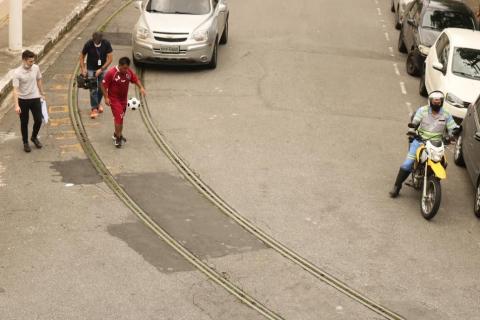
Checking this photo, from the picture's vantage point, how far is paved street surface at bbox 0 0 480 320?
10.1 meters

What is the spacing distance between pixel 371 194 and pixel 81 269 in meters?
4.85

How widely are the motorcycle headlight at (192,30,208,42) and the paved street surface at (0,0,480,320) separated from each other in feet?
2.56

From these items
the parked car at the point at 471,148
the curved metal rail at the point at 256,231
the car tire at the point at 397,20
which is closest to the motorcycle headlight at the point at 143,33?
the curved metal rail at the point at 256,231

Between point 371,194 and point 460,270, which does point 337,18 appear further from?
point 460,270

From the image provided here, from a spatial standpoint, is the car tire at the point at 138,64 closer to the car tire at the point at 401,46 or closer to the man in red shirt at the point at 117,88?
the man in red shirt at the point at 117,88

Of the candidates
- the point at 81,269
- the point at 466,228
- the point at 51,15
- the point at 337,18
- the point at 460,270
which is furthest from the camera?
the point at 337,18

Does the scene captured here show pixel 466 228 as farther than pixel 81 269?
Yes

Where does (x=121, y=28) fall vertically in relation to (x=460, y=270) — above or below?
below

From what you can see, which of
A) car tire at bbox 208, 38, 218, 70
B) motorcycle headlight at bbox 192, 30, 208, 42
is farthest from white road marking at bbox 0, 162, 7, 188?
car tire at bbox 208, 38, 218, 70

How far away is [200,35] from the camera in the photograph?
18.8 metres

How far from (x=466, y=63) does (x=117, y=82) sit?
23.2ft

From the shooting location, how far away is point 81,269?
34.3 ft

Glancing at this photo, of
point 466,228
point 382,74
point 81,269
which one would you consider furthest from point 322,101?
point 81,269

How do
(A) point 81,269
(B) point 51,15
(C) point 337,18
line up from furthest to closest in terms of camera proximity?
(C) point 337,18 < (B) point 51,15 < (A) point 81,269
